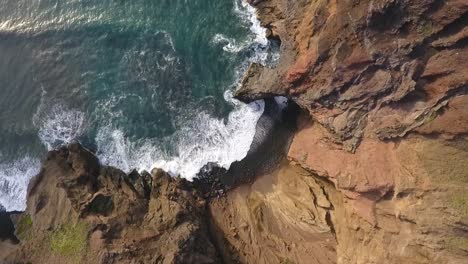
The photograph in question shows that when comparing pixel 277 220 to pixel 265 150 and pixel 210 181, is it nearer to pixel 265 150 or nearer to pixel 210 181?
pixel 265 150

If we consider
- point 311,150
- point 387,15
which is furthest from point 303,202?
point 387,15

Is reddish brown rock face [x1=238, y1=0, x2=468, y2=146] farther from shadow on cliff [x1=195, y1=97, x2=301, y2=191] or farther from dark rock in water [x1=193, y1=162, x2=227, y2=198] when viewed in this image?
dark rock in water [x1=193, y1=162, x2=227, y2=198]

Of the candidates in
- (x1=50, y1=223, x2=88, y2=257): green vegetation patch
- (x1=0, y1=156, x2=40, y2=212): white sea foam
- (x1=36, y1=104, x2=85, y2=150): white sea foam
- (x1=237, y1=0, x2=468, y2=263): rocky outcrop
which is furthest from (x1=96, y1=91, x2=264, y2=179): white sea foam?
(x1=50, y1=223, x2=88, y2=257): green vegetation patch

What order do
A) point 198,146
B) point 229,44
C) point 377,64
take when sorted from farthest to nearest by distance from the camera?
point 229,44
point 198,146
point 377,64

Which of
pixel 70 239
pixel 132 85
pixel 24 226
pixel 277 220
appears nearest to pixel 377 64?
pixel 277 220

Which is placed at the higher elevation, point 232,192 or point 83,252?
point 232,192

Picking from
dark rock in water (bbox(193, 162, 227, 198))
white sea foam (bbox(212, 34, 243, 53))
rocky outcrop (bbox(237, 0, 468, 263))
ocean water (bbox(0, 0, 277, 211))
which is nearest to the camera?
rocky outcrop (bbox(237, 0, 468, 263))

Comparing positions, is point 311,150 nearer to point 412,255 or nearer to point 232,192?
point 232,192
